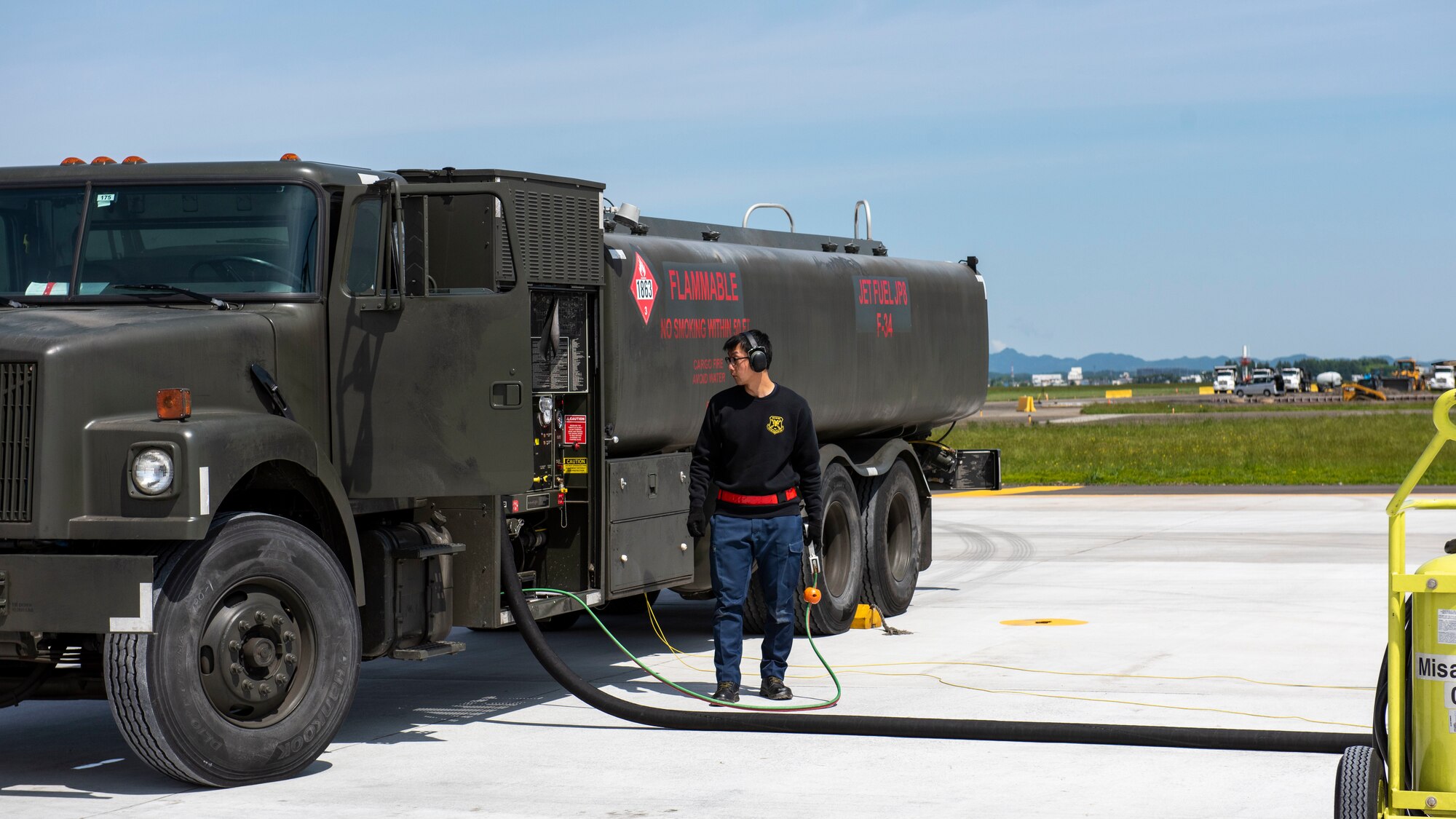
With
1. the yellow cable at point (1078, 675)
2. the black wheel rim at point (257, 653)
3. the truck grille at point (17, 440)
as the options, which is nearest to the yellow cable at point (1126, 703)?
the yellow cable at point (1078, 675)

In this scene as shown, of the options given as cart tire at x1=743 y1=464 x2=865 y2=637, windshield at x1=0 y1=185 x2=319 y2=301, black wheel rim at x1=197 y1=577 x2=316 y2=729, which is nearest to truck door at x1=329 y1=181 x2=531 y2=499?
windshield at x1=0 y1=185 x2=319 y2=301

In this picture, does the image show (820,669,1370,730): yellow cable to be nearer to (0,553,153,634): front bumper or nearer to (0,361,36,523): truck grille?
(0,553,153,634): front bumper

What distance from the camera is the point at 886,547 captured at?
559 inches

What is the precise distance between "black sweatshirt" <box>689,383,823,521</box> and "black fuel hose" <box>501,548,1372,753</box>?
1200mm

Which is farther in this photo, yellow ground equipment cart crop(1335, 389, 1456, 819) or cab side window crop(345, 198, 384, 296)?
cab side window crop(345, 198, 384, 296)

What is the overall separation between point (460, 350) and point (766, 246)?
4835 mm

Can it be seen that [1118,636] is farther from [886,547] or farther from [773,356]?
[773,356]

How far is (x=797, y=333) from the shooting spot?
41.9 ft

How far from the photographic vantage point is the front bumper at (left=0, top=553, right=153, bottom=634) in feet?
23.6

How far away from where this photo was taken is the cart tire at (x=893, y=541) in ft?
45.1

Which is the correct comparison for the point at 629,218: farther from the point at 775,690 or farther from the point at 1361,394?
the point at 1361,394

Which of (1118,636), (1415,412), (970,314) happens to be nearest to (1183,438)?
(1415,412)

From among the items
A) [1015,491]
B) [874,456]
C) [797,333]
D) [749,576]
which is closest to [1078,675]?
[749,576]

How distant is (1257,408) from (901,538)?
249 feet
